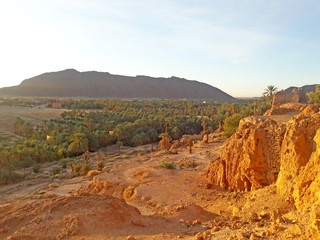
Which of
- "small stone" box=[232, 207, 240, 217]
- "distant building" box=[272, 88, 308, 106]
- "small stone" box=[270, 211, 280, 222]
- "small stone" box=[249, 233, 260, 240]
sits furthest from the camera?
"distant building" box=[272, 88, 308, 106]

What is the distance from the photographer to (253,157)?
456 inches

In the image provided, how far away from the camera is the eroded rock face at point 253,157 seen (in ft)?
36.6

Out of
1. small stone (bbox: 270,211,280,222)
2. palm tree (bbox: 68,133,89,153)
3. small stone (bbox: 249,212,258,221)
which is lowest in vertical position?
palm tree (bbox: 68,133,89,153)

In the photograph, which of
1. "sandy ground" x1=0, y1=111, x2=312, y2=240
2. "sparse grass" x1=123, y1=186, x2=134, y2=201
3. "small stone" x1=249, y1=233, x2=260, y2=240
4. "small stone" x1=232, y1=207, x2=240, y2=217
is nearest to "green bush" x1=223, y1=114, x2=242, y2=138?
"sandy ground" x1=0, y1=111, x2=312, y2=240

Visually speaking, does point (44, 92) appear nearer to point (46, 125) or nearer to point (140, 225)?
point (46, 125)

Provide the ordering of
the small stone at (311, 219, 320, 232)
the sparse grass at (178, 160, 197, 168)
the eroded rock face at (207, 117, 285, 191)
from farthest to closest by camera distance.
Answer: the sparse grass at (178, 160, 197, 168) < the eroded rock face at (207, 117, 285, 191) < the small stone at (311, 219, 320, 232)

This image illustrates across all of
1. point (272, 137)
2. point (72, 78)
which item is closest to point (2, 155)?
point (272, 137)

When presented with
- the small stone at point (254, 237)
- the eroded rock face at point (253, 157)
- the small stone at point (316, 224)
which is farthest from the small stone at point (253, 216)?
the small stone at point (316, 224)

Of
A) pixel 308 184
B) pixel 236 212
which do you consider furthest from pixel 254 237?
pixel 236 212

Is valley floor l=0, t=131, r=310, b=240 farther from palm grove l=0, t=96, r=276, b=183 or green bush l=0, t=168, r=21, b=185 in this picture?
palm grove l=0, t=96, r=276, b=183

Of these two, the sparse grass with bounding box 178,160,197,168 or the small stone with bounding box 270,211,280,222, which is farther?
the sparse grass with bounding box 178,160,197,168

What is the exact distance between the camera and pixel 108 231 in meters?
8.47

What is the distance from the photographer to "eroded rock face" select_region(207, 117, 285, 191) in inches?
439

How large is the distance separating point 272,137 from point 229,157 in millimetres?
2624
